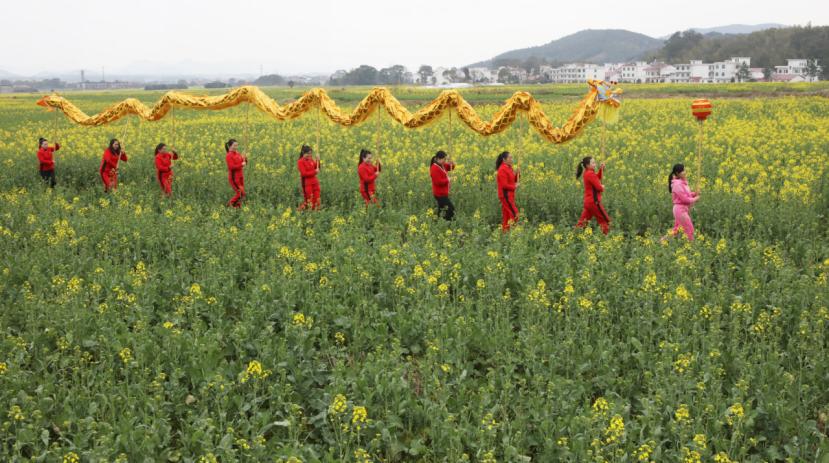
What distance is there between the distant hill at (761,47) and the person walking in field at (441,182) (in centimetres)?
9111

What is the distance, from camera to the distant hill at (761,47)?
320 feet

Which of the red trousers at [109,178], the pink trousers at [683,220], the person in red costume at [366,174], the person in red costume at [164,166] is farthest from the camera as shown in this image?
the red trousers at [109,178]

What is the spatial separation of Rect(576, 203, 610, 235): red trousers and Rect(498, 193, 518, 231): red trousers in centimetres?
119

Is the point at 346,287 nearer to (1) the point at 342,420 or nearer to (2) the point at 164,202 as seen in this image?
(1) the point at 342,420

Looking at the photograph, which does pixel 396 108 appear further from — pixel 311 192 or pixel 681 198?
pixel 681 198

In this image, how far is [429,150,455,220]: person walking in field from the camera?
45.7ft

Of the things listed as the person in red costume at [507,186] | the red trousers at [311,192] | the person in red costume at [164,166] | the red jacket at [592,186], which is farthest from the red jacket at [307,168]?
the red jacket at [592,186]

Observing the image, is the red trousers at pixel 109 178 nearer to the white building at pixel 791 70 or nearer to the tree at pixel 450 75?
the white building at pixel 791 70

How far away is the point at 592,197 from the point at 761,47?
12190cm

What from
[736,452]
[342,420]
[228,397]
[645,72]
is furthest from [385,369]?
[645,72]

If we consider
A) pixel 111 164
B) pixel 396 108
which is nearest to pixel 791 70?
pixel 396 108

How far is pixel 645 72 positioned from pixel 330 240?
148172 millimetres

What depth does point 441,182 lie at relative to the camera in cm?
1398

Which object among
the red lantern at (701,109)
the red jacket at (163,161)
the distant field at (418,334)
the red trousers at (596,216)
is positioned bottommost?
the distant field at (418,334)
